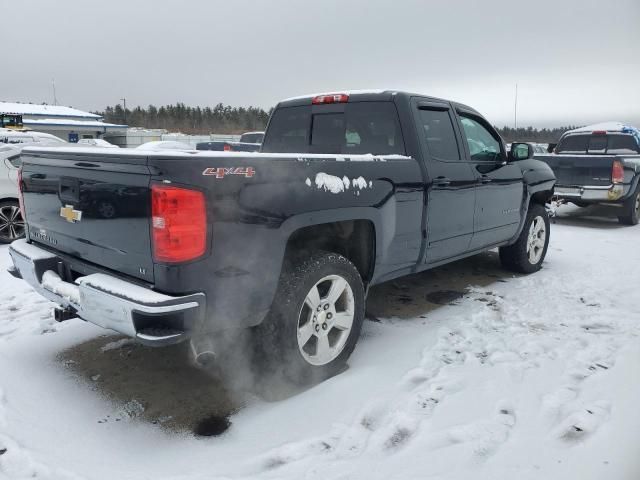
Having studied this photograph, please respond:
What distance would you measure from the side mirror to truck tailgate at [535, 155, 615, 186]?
438cm

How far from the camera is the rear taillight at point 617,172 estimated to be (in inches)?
355

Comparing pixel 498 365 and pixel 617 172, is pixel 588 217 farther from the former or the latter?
pixel 498 365

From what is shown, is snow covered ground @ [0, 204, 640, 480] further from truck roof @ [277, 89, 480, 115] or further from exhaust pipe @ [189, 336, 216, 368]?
truck roof @ [277, 89, 480, 115]

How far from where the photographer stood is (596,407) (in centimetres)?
288

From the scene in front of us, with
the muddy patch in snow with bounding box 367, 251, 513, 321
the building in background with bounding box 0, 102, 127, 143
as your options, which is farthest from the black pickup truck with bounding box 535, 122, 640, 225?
the building in background with bounding box 0, 102, 127, 143

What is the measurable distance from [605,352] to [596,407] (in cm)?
91

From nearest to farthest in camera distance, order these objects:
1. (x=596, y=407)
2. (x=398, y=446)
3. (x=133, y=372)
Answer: (x=398, y=446) → (x=596, y=407) → (x=133, y=372)

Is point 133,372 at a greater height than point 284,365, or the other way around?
point 284,365

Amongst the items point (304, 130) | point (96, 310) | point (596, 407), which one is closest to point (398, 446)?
point (596, 407)

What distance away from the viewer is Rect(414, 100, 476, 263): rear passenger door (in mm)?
3998

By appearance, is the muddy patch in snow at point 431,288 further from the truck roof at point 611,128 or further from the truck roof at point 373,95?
the truck roof at point 611,128

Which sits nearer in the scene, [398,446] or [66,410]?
[398,446]

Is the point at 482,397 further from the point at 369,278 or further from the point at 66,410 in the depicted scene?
the point at 66,410

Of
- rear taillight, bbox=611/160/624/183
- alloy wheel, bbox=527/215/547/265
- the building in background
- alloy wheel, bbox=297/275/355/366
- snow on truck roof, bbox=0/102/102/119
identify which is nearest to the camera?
alloy wheel, bbox=297/275/355/366
